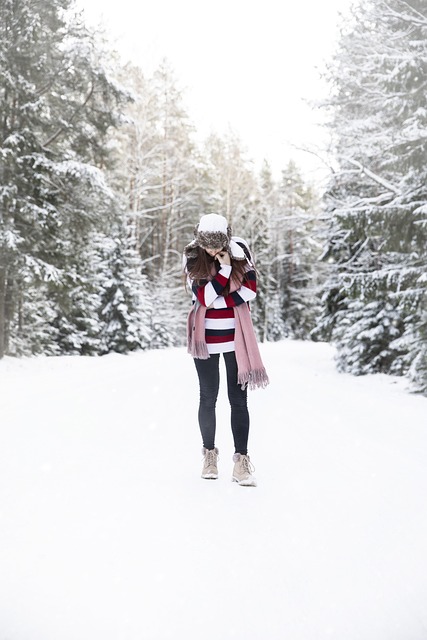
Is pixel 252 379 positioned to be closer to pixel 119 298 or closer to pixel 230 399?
pixel 230 399

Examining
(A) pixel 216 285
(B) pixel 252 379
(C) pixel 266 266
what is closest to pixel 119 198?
→ (A) pixel 216 285

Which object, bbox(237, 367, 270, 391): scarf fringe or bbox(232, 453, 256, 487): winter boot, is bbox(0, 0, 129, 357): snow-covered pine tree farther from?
bbox(232, 453, 256, 487): winter boot

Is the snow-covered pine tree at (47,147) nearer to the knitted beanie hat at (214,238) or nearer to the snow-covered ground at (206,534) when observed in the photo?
the snow-covered ground at (206,534)

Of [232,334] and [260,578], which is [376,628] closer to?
[260,578]

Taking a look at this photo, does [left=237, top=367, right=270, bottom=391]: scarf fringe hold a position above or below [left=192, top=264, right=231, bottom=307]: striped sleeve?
below

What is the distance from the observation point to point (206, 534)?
2.65 metres

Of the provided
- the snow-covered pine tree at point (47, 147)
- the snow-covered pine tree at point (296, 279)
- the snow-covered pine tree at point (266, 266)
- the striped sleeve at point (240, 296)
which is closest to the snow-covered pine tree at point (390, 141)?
the striped sleeve at point (240, 296)

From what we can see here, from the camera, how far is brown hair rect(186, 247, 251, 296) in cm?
342

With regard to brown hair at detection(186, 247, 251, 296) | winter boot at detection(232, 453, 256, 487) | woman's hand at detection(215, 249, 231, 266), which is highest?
woman's hand at detection(215, 249, 231, 266)

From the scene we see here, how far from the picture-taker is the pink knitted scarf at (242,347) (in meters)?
3.47

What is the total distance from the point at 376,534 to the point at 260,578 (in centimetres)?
81

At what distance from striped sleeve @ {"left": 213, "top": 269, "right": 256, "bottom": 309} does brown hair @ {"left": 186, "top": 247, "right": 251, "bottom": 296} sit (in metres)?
0.04

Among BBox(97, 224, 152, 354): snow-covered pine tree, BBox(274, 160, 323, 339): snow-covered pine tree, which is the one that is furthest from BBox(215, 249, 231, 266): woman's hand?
BBox(274, 160, 323, 339): snow-covered pine tree

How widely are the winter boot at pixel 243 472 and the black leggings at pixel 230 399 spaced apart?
5cm
